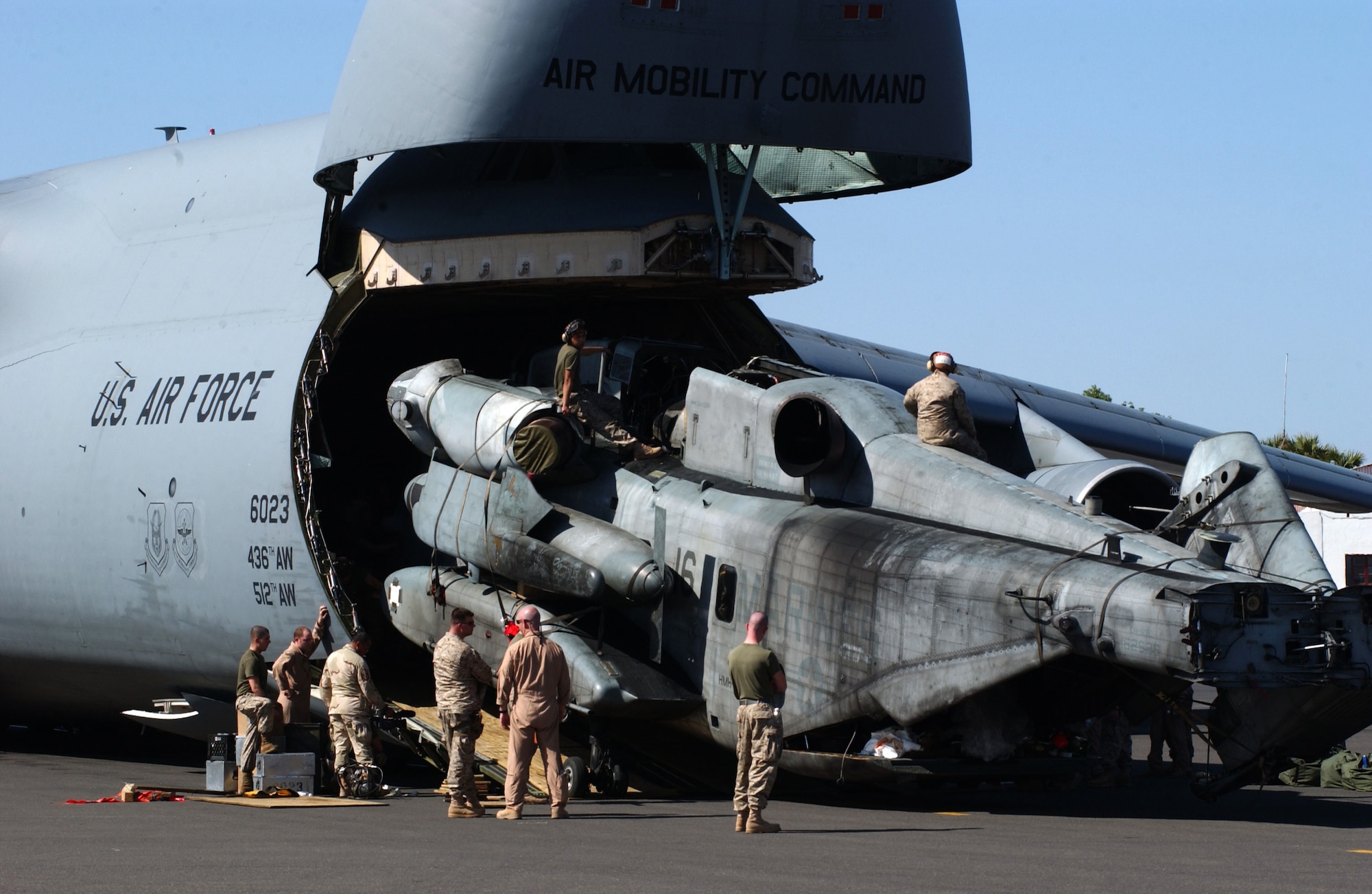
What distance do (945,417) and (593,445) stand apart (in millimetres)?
3550

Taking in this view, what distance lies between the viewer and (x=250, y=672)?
1549 cm

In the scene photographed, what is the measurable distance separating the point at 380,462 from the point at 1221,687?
35.7ft

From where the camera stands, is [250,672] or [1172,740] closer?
[250,672]

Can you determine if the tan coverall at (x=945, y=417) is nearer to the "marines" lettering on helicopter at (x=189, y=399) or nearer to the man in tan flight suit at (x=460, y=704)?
the man in tan flight suit at (x=460, y=704)

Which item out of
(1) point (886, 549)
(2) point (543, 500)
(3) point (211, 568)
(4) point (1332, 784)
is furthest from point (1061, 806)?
(3) point (211, 568)

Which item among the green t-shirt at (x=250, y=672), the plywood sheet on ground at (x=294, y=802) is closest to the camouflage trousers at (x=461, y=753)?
the plywood sheet on ground at (x=294, y=802)

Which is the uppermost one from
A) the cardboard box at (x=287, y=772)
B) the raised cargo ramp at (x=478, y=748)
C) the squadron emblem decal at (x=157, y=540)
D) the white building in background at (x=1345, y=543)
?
the white building in background at (x=1345, y=543)

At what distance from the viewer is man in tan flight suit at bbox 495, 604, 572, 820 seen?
13.1 meters

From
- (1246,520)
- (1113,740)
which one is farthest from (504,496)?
(1246,520)

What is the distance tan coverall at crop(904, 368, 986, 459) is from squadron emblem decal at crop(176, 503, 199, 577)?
25.1 feet

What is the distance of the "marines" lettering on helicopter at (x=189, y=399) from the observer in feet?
56.2

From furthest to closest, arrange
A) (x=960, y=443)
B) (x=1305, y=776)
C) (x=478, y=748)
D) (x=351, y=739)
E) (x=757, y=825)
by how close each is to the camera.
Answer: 1. (x=1305, y=776)
2. (x=478, y=748)
3. (x=351, y=739)
4. (x=960, y=443)
5. (x=757, y=825)

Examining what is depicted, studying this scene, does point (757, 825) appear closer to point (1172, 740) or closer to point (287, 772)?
point (287, 772)

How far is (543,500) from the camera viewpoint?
1554 cm
